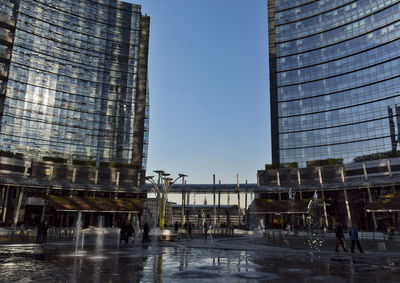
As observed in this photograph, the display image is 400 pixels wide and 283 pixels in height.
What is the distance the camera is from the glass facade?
215 ft

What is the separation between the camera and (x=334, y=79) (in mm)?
72312

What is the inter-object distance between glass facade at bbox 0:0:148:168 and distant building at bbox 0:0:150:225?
0.21 m

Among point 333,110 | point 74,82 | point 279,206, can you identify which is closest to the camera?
point 279,206

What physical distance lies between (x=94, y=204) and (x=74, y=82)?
31846mm

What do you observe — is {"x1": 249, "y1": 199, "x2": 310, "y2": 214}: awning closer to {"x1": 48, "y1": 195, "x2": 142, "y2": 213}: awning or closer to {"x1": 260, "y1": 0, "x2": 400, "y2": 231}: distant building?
{"x1": 260, "y1": 0, "x2": 400, "y2": 231}: distant building

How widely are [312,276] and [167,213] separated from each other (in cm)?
6443

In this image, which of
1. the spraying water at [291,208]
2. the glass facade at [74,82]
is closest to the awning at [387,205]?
the spraying water at [291,208]

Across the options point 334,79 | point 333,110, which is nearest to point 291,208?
point 333,110

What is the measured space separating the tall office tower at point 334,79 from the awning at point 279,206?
1253 cm

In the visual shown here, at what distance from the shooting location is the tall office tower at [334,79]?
2534 inches

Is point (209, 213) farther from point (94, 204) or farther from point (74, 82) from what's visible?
point (74, 82)

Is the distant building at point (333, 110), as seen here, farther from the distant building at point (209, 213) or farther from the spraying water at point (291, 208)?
the distant building at point (209, 213)

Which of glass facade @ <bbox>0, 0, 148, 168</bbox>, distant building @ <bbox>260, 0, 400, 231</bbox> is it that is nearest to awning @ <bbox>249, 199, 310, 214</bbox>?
distant building @ <bbox>260, 0, 400, 231</bbox>

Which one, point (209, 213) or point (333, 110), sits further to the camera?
point (209, 213)
